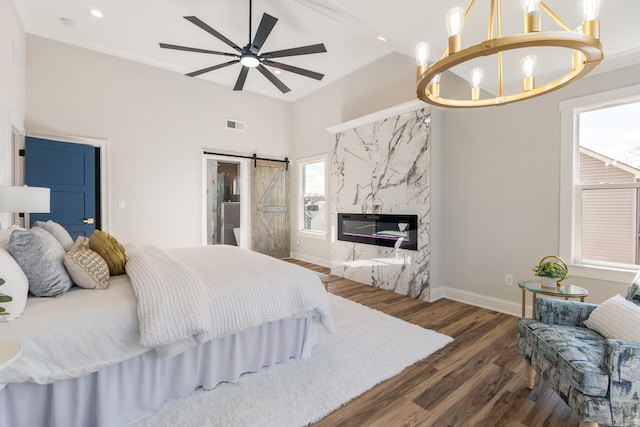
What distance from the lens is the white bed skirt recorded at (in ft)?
4.66

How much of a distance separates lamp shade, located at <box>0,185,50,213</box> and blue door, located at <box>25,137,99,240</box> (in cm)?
183

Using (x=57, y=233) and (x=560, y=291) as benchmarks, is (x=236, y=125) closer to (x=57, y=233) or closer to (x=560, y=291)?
(x=57, y=233)

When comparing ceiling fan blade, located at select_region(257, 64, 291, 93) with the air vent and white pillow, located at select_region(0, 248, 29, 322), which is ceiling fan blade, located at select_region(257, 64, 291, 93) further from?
white pillow, located at select_region(0, 248, 29, 322)

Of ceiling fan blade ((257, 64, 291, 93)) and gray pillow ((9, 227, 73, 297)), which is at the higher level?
→ ceiling fan blade ((257, 64, 291, 93))

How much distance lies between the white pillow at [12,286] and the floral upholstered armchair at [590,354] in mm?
2732

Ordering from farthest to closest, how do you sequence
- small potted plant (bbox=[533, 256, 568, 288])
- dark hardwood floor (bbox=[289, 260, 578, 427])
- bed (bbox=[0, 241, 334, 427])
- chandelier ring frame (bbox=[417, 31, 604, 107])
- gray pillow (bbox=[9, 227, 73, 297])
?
1. small potted plant (bbox=[533, 256, 568, 288])
2. dark hardwood floor (bbox=[289, 260, 578, 427])
3. gray pillow (bbox=[9, 227, 73, 297])
4. bed (bbox=[0, 241, 334, 427])
5. chandelier ring frame (bbox=[417, 31, 604, 107])

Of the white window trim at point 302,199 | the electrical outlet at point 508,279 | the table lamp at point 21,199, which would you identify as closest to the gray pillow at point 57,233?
the table lamp at point 21,199

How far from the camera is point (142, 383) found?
1668 millimetres

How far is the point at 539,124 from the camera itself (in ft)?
9.90

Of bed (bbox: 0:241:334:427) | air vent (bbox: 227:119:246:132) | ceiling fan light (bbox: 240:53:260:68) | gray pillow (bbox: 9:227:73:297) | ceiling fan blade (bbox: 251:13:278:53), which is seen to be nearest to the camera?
bed (bbox: 0:241:334:427)

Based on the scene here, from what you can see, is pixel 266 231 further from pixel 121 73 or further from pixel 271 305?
pixel 271 305

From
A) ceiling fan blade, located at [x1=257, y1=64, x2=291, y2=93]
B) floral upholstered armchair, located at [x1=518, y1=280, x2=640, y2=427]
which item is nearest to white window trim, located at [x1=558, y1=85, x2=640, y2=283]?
floral upholstered armchair, located at [x1=518, y1=280, x2=640, y2=427]

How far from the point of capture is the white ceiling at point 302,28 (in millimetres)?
2072

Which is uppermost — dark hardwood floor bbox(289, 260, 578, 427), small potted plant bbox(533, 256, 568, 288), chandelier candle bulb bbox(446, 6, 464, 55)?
chandelier candle bulb bbox(446, 6, 464, 55)
